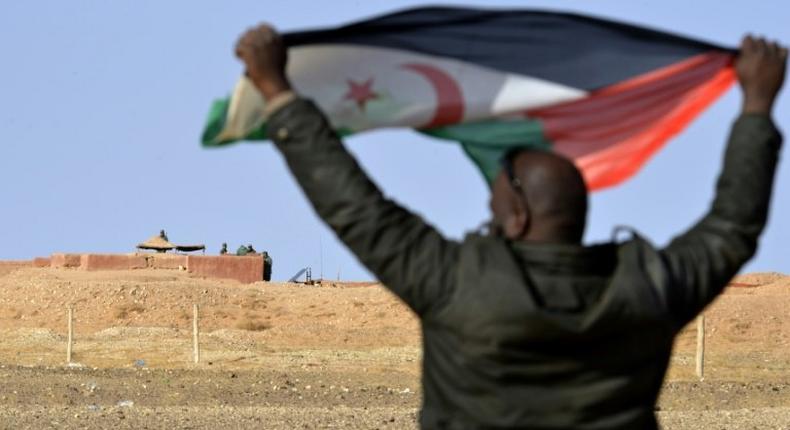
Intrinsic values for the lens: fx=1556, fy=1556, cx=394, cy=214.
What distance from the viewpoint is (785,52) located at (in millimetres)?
3371

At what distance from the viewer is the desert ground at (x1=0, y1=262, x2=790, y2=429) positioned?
16266 mm

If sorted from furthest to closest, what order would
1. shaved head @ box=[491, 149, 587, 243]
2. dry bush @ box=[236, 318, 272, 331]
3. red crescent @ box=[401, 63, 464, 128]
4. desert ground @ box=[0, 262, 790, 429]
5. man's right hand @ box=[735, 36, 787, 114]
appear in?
dry bush @ box=[236, 318, 272, 331] < desert ground @ box=[0, 262, 790, 429] < red crescent @ box=[401, 63, 464, 128] < man's right hand @ box=[735, 36, 787, 114] < shaved head @ box=[491, 149, 587, 243]

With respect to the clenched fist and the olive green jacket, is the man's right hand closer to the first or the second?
the olive green jacket

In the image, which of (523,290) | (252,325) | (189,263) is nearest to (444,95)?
(523,290)

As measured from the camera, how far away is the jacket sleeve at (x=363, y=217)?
9.61 feet

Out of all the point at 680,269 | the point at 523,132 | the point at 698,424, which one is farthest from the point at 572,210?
the point at 698,424

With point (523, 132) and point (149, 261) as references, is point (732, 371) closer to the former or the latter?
point (523, 132)

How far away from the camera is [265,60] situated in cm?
314

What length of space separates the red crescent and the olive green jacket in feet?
1.69

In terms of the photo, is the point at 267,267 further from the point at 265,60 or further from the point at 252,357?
the point at 265,60

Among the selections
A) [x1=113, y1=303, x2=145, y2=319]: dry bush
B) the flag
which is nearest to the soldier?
[x1=113, y1=303, x2=145, y2=319]: dry bush

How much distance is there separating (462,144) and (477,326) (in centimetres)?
79

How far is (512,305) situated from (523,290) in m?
0.04

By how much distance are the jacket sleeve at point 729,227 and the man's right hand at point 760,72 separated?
4 cm
